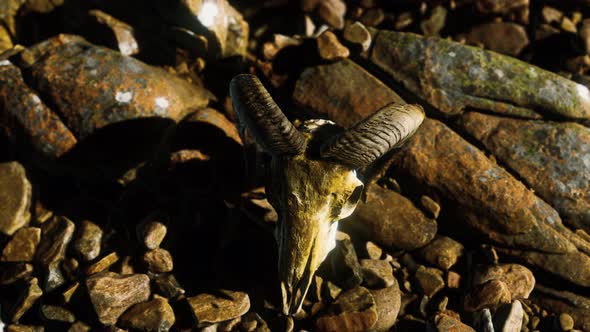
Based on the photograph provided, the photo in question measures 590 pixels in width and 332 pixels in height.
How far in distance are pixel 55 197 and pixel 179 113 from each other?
6.36 feet

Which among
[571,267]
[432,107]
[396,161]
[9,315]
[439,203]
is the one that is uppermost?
[432,107]

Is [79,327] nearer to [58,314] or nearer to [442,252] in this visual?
[58,314]

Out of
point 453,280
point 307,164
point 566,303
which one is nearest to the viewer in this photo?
point 307,164

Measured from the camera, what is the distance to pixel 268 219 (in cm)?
507

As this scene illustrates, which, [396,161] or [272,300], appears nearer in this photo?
[272,300]

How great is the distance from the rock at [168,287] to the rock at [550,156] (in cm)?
394

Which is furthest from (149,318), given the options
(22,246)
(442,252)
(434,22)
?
(434,22)

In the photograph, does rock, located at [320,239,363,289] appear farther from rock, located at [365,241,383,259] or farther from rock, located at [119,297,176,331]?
rock, located at [119,297,176,331]

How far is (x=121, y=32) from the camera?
237 inches

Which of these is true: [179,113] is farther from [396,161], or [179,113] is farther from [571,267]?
[571,267]

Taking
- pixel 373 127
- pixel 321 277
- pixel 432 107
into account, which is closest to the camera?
pixel 373 127

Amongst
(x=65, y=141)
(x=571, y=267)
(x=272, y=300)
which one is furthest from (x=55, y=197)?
(x=571, y=267)

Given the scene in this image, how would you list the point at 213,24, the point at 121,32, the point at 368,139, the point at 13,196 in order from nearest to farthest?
the point at 368,139, the point at 13,196, the point at 213,24, the point at 121,32

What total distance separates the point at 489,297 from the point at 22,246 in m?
5.19
